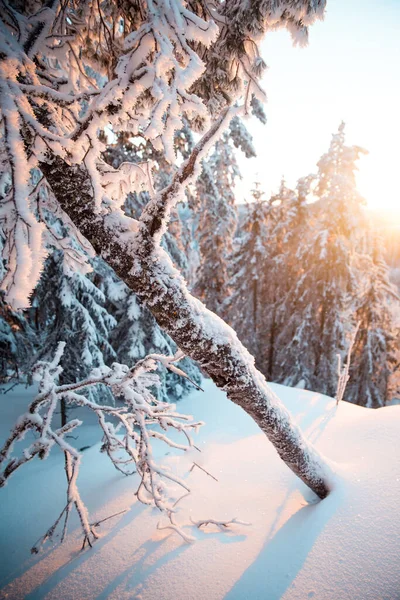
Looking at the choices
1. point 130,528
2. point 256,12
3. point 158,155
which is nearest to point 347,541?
point 130,528

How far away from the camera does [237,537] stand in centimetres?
271

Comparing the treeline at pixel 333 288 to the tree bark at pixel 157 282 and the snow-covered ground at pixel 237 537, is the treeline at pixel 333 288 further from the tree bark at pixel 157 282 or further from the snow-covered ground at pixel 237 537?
the tree bark at pixel 157 282

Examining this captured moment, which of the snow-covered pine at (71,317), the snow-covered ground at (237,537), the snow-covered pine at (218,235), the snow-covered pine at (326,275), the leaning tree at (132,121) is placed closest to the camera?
the leaning tree at (132,121)

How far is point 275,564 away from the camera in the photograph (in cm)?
230

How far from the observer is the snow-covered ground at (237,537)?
6.97 ft

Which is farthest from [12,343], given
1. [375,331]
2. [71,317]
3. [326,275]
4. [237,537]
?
[375,331]

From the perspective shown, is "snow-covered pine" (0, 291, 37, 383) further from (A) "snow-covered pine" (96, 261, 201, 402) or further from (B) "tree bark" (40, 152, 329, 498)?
(B) "tree bark" (40, 152, 329, 498)

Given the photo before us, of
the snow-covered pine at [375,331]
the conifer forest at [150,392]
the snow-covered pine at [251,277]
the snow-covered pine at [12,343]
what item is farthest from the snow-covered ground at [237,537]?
the snow-covered pine at [251,277]

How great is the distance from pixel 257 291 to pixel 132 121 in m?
14.9

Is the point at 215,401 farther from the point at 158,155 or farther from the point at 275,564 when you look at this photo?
the point at 158,155

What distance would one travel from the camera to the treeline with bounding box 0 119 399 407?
244 inches

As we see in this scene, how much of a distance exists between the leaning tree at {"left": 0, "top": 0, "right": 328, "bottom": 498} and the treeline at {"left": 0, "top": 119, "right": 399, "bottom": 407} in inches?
23.6

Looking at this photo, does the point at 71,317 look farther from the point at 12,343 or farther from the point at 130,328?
the point at 130,328

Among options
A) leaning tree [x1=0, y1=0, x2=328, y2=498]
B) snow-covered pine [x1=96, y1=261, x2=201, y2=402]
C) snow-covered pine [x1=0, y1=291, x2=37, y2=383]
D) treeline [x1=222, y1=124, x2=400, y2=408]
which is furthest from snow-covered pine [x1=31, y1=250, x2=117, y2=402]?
treeline [x1=222, y1=124, x2=400, y2=408]
